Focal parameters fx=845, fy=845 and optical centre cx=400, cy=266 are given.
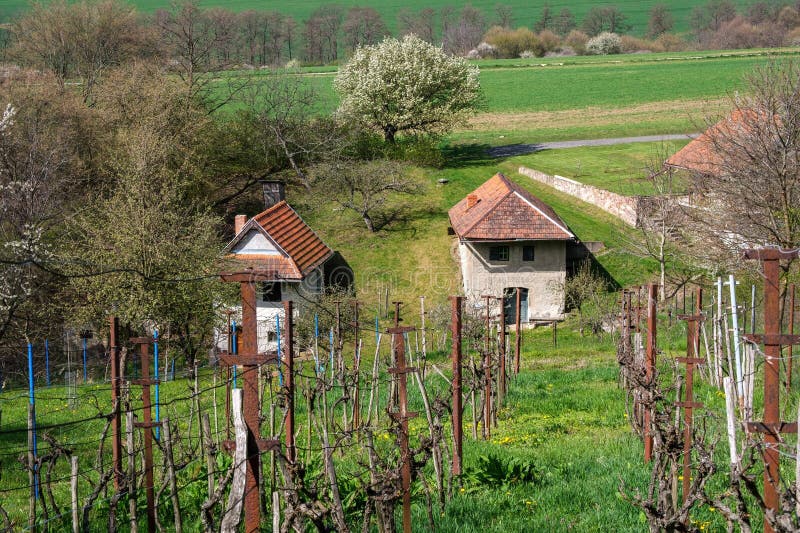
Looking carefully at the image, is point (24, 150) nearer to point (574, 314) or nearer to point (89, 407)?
point (89, 407)

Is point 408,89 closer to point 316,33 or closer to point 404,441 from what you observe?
point 404,441

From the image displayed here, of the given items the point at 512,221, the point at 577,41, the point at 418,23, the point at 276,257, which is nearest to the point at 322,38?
the point at 418,23

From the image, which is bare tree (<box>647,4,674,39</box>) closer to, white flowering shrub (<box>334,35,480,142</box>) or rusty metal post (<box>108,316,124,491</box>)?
white flowering shrub (<box>334,35,480,142</box>)

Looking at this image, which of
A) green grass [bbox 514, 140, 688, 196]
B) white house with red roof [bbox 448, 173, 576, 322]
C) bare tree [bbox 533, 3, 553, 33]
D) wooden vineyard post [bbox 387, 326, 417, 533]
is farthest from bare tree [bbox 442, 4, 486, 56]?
wooden vineyard post [bbox 387, 326, 417, 533]

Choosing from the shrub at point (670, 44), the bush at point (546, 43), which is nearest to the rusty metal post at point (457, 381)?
the bush at point (546, 43)

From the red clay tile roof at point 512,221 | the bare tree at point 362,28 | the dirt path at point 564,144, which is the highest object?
the bare tree at point 362,28

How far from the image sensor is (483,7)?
5502 inches

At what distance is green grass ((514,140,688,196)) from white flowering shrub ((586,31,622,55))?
53.8 m

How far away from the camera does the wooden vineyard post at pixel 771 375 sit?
17.8 ft

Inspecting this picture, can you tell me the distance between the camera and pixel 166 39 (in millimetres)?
45188

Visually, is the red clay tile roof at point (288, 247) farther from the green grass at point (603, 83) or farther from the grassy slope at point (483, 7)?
the grassy slope at point (483, 7)

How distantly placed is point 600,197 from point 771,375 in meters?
36.7

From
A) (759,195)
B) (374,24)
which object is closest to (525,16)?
(374,24)

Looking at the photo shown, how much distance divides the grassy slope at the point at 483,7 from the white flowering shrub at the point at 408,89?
7225 cm
